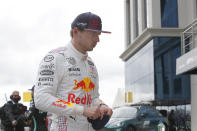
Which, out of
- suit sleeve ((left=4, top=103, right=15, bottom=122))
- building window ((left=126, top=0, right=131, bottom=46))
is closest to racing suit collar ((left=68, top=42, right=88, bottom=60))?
suit sleeve ((left=4, top=103, right=15, bottom=122))

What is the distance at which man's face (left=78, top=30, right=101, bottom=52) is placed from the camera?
8.66 ft

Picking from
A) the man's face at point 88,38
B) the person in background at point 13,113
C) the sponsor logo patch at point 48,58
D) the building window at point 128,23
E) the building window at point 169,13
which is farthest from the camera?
the building window at point 128,23

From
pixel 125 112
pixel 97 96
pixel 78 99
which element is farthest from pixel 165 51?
pixel 78 99

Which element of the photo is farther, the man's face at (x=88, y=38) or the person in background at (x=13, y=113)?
the person in background at (x=13, y=113)

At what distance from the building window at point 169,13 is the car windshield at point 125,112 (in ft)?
60.4

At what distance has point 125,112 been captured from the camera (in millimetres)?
17422

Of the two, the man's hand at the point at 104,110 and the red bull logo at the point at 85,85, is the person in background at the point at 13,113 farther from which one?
the man's hand at the point at 104,110

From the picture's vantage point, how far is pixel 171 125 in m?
24.3

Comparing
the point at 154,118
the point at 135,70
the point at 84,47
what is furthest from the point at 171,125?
the point at 84,47

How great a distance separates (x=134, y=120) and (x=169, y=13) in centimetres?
1984

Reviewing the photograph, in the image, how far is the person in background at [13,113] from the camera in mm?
9492

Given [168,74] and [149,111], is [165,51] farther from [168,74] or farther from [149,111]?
[149,111]

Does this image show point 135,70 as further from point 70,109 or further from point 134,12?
point 70,109

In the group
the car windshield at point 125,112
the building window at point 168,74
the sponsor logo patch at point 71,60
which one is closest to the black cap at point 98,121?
the sponsor logo patch at point 71,60
